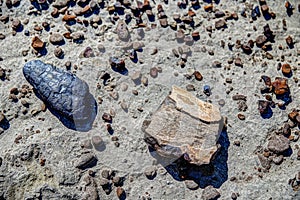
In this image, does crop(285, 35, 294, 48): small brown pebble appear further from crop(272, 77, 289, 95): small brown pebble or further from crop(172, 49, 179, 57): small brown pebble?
crop(172, 49, 179, 57): small brown pebble

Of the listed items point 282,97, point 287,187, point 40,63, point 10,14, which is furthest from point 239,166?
point 10,14

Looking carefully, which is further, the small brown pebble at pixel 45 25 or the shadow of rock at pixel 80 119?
the small brown pebble at pixel 45 25

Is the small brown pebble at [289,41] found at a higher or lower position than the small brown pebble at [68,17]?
lower

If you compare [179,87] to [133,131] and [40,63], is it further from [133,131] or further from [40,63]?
[40,63]

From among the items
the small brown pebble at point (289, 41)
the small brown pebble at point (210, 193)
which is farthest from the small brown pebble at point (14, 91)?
the small brown pebble at point (289, 41)

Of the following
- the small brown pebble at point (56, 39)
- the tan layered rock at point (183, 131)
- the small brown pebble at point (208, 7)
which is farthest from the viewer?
the small brown pebble at point (208, 7)

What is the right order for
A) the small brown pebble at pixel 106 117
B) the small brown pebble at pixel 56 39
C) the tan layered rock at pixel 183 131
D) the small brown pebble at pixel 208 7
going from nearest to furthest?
the tan layered rock at pixel 183 131
the small brown pebble at pixel 106 117
the small brown pebble at pixel 56 39
the small brown pebble at pixel 208 7

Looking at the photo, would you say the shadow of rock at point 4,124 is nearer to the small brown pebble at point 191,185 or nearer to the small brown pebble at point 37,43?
the small brown pebble at point 37,43
